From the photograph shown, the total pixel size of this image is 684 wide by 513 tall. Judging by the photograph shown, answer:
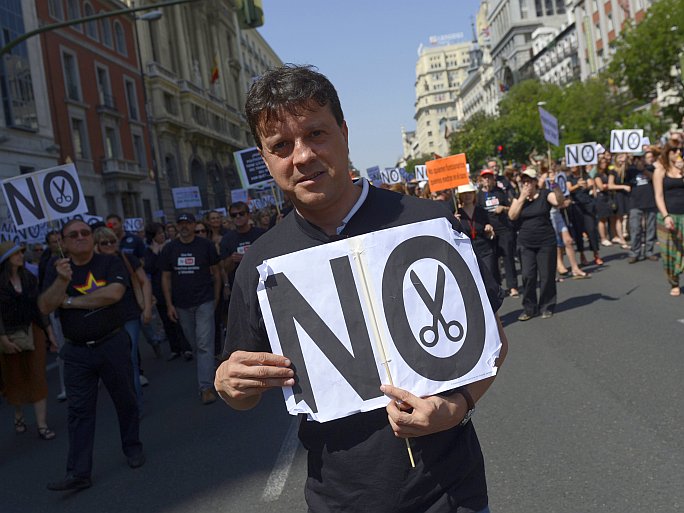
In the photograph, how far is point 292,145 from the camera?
2131 millimetres

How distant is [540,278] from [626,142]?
30.7ft

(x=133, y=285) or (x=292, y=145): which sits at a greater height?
(x=292, y=145)

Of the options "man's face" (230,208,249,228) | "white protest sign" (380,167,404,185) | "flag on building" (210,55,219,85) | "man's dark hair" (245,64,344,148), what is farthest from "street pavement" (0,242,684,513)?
"flag on building" (210,55,219,85)

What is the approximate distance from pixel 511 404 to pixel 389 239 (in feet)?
14.2

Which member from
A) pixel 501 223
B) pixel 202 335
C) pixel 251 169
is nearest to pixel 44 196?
pixel 202 335

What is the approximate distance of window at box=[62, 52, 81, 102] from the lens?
125ft

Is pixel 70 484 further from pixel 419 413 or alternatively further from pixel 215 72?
pixel 215 72

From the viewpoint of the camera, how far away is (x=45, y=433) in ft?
23.7

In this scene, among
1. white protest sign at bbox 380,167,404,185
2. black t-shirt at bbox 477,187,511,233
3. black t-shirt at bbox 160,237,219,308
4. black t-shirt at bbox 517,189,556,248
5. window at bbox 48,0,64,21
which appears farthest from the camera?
window at bbox 48,0,64,21

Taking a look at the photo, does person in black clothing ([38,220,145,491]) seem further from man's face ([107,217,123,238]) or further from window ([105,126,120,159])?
window ([105,126,120,159])

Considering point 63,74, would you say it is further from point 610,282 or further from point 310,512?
point 310,512

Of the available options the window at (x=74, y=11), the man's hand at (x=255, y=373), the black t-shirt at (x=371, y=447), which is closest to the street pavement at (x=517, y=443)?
the black t-shirt at (x=371, y=447)

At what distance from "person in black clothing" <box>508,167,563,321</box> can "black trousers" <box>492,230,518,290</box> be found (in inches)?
74.4

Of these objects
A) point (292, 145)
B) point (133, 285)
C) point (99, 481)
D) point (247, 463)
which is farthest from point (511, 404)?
point (292, 145)
